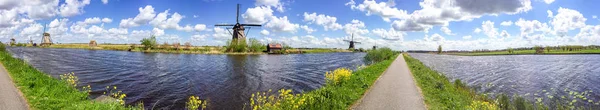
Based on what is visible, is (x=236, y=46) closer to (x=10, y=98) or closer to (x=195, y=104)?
(x=10, y=98)

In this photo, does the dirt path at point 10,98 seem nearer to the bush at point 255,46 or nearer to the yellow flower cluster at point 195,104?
the yellow flower cluster at point 195,104

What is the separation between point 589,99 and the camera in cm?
1794

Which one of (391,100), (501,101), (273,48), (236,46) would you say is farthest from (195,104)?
(273,48)

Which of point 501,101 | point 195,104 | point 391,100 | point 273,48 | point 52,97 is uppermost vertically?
point 273,48

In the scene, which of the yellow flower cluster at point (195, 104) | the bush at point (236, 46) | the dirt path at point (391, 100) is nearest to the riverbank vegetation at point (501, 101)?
the dirt path at point (391, 100)

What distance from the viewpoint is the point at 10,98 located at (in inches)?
449

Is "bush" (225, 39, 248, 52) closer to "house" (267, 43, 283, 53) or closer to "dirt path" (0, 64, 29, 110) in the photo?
"house" (267, 43, 283, 53)

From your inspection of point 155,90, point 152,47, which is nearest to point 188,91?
point 155,90

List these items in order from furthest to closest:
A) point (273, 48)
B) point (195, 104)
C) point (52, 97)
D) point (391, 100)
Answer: point (273, 48) < point (391, 100) < point (52, 97) < point (195, 104)

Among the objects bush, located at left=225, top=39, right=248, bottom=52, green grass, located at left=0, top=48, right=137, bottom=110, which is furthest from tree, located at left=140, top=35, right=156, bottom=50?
green grass, located at left=0, top=48, right=137, bottom=110

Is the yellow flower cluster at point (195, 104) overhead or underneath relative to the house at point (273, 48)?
underneath

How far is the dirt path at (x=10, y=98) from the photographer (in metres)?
10.3

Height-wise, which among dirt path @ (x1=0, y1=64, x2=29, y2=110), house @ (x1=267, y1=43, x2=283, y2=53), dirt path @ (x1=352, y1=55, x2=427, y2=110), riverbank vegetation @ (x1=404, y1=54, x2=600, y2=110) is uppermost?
house @ (x1=267, y1=43, x2=283, y2=53)

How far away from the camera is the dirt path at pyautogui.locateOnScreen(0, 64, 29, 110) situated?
1025cm
